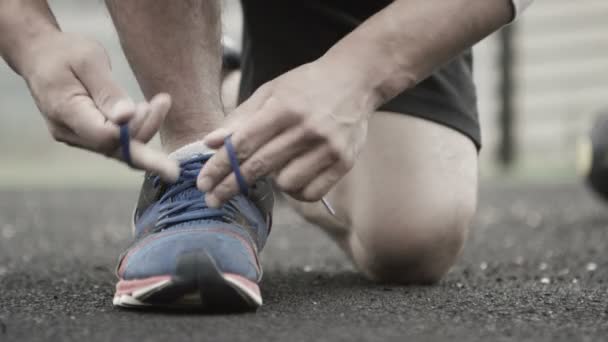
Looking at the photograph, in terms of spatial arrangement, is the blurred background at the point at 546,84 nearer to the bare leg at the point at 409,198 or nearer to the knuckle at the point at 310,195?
the bare leg at the point at 409,198

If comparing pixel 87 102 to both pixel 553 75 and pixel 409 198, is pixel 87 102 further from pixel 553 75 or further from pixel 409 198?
pixel 553 75

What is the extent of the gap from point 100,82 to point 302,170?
232 mm

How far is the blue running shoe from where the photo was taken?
94cm

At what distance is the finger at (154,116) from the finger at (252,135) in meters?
0.07

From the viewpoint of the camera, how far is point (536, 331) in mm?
917

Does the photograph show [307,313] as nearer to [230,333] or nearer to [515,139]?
[230,333]

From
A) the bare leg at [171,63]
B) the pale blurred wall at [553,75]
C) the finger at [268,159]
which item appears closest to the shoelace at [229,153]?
the finger at [268,159]

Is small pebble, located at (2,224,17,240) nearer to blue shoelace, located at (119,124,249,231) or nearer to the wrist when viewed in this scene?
blue shoelace, located at (119,124,249,231)

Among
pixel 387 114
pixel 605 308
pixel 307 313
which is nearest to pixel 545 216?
pixel 387 114

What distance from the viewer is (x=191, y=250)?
95 centimetres

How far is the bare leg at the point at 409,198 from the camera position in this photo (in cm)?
140

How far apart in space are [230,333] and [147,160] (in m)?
0.19

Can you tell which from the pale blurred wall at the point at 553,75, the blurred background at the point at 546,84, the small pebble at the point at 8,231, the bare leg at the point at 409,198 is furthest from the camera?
the pale blurred wall at the point at 553,75

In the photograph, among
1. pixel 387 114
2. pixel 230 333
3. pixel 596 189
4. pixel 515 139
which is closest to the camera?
pixel 230 333
